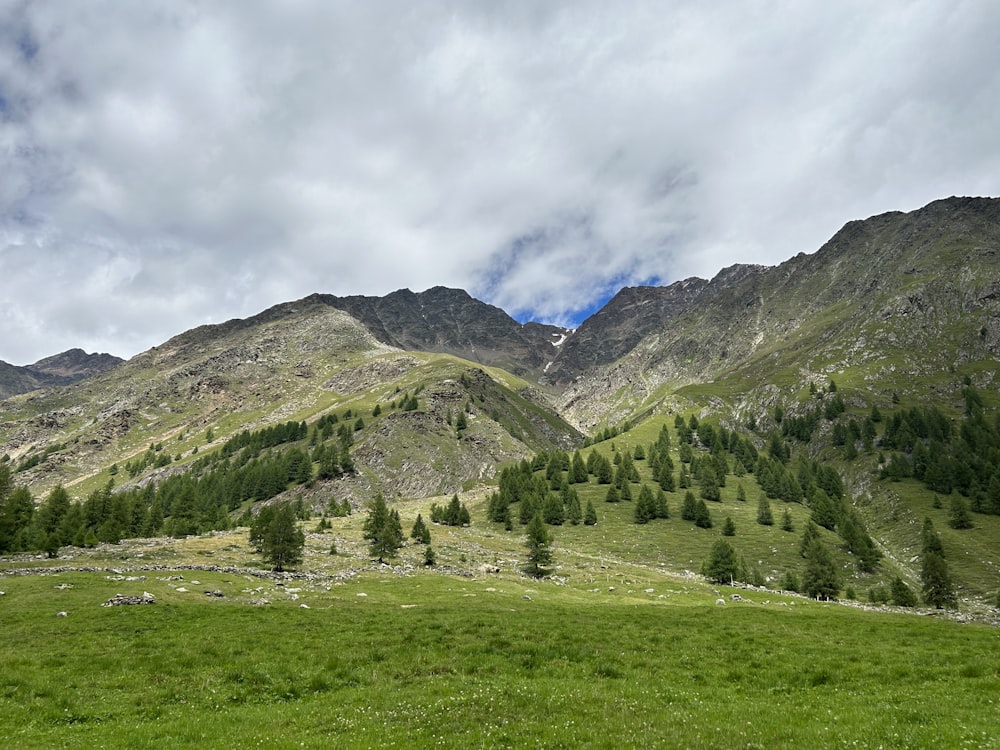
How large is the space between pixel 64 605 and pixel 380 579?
28.6m

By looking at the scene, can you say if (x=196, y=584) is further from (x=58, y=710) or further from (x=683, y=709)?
(x=683, y=709)

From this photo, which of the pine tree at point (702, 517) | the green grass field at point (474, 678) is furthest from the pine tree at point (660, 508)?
the green grass field at point (474, 678)

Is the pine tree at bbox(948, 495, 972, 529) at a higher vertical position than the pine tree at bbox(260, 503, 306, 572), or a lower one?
lower

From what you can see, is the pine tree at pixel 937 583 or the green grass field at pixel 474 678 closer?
the green grass field at pixel 474 678

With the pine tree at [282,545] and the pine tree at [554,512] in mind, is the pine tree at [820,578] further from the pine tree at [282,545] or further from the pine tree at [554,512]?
the pine tree at [282,545]

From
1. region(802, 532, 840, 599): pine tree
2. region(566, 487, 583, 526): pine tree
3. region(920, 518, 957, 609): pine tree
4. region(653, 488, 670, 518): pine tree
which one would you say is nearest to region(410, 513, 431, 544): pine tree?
region(566, 487, 583, 526): pine tree

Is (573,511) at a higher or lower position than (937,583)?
higher

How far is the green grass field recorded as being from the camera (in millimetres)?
14086

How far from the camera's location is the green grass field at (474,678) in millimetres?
14086

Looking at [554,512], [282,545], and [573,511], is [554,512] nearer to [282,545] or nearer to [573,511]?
[573,511]

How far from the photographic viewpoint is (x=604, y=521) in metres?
122

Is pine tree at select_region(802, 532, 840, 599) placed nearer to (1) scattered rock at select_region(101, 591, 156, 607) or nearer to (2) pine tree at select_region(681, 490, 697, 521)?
(2) pine tree at select_region(681, 490, 697, 521)

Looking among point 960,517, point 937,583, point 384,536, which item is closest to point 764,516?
point 960,517

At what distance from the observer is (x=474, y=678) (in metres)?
19.8
